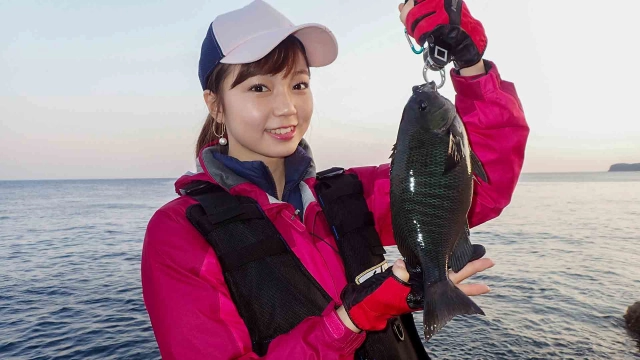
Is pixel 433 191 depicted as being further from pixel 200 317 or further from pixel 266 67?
pixel 200 317

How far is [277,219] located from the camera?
324 cm

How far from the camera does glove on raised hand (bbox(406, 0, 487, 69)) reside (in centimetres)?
262

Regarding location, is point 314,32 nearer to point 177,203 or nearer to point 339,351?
point 177,203

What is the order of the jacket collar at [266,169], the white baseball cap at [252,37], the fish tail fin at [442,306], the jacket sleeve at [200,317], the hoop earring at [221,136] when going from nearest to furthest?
the fish tail fin at [442,306] < the jacket sleeve at [200,317] < the white baseball cap at [252,37] < the jacket collar at [266,169] < the hoop earring at [221,136]

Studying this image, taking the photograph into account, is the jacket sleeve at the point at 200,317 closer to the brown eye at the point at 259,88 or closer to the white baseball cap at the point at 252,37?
the brown eye at the point at 259,88

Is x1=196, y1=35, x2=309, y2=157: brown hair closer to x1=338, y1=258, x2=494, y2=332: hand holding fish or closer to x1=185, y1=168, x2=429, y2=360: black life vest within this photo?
x1=185, y1=168, x2=429, y2=360: black life vest

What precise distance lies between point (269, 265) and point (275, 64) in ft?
4.38

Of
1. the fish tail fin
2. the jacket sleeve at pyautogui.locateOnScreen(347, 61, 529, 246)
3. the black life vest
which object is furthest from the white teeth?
the fish tail fin

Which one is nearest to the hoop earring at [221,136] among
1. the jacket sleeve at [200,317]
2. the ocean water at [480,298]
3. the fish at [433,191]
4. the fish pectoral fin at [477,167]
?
the jacket sleeve at [200,317]

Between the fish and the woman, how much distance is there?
15cm

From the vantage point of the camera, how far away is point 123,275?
17734 mm

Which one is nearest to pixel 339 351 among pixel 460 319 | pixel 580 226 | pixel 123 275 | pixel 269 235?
pixel 269 235

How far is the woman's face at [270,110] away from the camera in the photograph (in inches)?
120

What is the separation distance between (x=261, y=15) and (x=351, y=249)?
1792 mm
